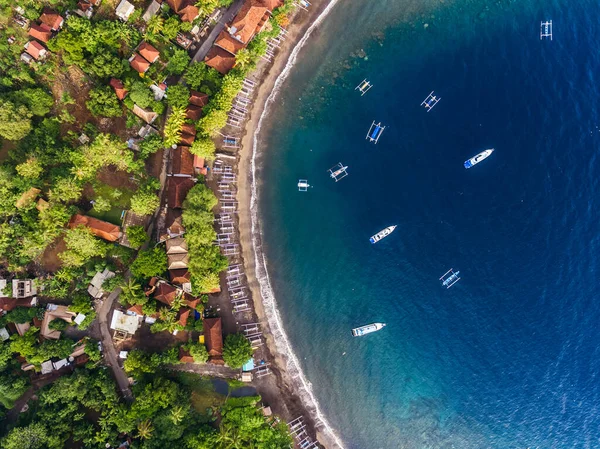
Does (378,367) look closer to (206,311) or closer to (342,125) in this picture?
(206,311)

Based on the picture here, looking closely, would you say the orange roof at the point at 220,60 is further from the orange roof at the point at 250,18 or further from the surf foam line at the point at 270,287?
the surf foam line at the point at 270,287

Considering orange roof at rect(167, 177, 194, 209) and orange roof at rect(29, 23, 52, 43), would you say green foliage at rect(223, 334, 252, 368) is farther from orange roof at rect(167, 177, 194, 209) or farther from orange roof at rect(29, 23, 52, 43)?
orange roof at rect(29, 23, 52, 43)

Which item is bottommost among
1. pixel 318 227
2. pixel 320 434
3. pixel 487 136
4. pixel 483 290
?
pixel 320 434

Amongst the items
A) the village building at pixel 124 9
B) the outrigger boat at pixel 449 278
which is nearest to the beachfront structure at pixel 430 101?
the outrigger boat at pixel 449 278

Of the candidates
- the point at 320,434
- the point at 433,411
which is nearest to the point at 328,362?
the point at 320,434

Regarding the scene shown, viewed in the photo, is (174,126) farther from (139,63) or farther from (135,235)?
(135,235)

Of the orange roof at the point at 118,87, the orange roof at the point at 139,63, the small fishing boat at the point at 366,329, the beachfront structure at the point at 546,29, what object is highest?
the beachfront structure at the point at 546,29

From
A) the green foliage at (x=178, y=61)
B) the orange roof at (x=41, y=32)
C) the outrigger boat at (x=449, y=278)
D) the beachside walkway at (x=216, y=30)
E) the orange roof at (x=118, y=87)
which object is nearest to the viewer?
the orange roof at (x=41, y=32)
